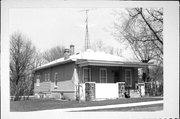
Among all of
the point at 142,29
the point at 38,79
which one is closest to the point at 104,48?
the point at 142,29

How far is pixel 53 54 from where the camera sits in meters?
12.9

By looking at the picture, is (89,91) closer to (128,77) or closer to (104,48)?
(104,48)

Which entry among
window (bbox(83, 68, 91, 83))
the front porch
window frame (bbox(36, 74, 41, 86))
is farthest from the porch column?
window frame (bbox(36, 74, 41, 86))

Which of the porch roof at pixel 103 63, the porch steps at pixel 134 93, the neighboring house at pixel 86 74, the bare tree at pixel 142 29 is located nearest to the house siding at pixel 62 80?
the neighboring house at pixel 86 74

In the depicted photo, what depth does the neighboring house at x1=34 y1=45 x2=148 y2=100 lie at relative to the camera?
11.7 m

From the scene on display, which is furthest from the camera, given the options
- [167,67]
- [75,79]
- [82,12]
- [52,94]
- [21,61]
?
[21,61]

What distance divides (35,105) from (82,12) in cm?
354

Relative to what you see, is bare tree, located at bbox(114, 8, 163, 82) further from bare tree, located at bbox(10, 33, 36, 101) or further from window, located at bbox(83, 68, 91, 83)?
bare tree, located at bbox(10, 33, 36, 101)

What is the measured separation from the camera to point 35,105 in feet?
34.2

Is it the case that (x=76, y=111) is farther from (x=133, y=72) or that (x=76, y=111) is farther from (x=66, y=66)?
(x=133, y=72)

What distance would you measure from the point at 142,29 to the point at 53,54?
3860 millimetres

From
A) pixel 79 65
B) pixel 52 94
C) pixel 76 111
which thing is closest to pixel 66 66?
pixel 79 65

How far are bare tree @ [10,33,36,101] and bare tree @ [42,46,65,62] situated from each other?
56 centimetres

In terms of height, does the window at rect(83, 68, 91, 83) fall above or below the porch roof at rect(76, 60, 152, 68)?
below
